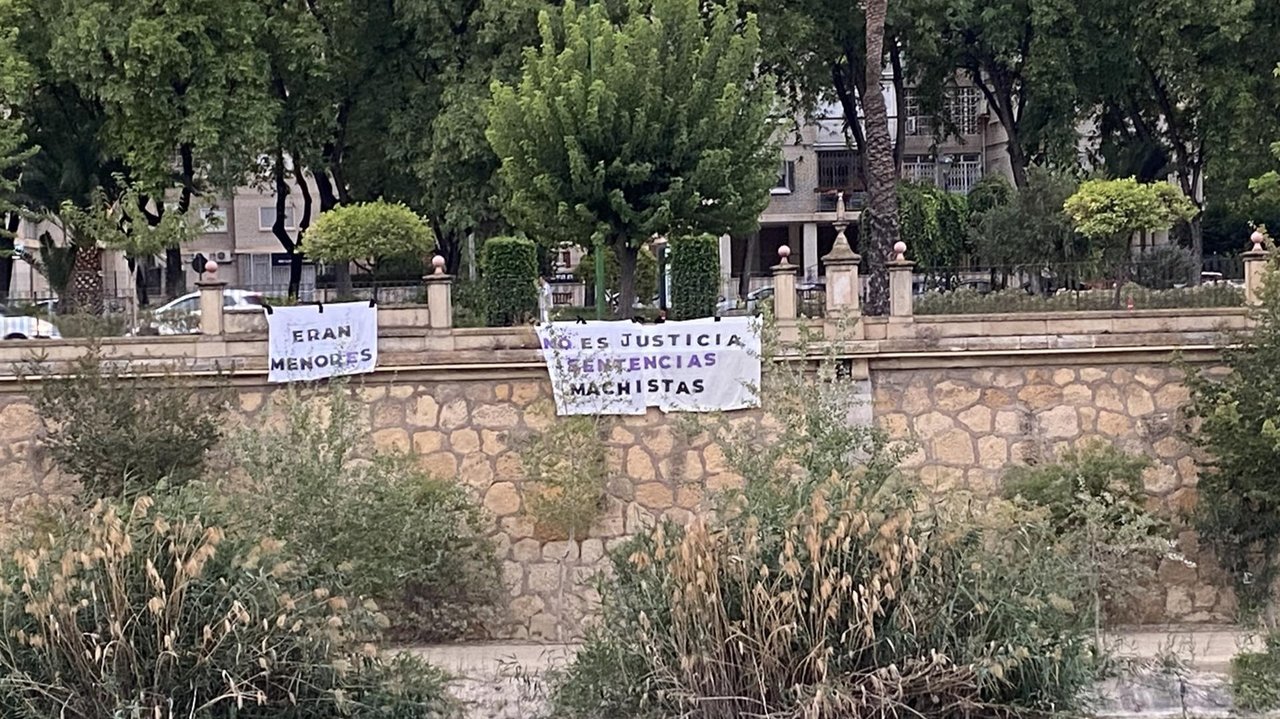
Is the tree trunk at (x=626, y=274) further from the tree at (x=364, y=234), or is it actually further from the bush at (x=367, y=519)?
the bush at (x=367, y=519)

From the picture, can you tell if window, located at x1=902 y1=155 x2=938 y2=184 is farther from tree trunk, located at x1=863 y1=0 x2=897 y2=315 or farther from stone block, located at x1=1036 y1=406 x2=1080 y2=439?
stone block, located at x1=1036 y1=406 x2=1080 y2=439

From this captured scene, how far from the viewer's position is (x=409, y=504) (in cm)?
1149

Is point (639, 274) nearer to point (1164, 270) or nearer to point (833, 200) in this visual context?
point (1164, 270)

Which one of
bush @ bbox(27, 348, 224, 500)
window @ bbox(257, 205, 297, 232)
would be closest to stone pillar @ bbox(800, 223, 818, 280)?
window @ bbox(257, 205, 297, 232)

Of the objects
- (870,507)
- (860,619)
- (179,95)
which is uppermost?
(179,95)

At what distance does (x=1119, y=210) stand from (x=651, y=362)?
881 centimetres

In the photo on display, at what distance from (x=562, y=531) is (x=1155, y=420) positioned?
5.72 metres

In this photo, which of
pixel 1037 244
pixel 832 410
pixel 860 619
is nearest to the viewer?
pixel 860 619

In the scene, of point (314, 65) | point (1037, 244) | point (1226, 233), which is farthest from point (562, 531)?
point (1226, 233)

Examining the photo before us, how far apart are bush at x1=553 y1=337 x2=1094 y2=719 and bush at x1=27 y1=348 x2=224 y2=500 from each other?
20.4 ft

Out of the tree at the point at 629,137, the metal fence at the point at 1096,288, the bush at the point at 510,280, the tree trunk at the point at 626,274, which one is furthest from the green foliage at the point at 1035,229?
the bush at the point at 510,280

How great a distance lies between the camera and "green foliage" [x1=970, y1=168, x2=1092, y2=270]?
21.9m

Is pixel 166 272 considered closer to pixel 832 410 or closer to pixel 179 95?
pixel 179 95

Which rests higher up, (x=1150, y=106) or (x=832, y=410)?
(x=1150, y=106)
